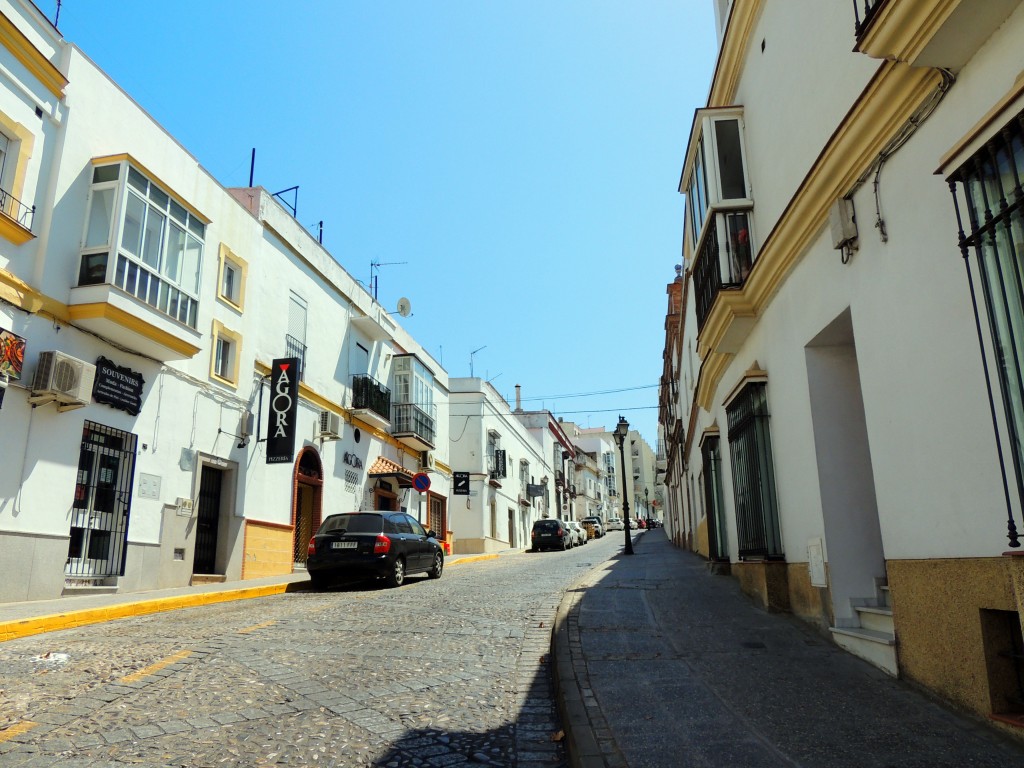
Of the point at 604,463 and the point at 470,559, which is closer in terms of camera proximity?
the point at 470,559

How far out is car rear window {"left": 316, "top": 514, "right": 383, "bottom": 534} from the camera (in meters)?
14.4

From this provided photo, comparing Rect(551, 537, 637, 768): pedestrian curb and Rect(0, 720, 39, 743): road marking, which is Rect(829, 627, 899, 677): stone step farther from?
Rect(0, 720, 39, 743): road marking

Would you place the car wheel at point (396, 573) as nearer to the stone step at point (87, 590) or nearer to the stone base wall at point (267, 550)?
the stone base wall at point (267, 550)

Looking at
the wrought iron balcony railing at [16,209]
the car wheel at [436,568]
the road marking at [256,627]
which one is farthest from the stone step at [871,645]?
the wrought iron balcony railing at [16,209]

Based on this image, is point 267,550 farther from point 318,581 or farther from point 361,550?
point 361,550

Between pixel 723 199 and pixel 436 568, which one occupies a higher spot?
pixel 723 199

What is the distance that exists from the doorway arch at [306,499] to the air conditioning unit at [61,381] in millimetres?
7826

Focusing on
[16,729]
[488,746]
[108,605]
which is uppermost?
[108,605]

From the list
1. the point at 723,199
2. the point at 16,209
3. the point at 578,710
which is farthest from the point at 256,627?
the point at 723,199

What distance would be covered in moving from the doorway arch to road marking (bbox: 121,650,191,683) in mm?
12941

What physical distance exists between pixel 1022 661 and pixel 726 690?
1856 millimetres

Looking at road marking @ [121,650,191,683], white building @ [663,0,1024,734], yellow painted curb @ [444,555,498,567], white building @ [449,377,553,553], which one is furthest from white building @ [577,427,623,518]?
road marking @ [121,650,191,683]

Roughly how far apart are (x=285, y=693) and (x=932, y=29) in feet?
20.3

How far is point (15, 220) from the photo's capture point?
1140cm
